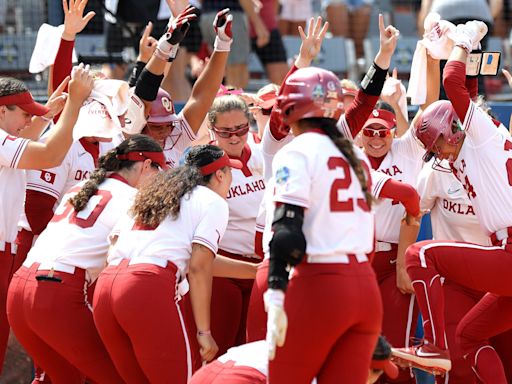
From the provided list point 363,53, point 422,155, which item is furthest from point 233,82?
point 422,155

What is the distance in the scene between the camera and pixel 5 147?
5.44 m

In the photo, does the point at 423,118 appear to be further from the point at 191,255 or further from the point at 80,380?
the point at 80,380

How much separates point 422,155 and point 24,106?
239 centimetres

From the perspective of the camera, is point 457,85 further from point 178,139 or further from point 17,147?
point 17,147

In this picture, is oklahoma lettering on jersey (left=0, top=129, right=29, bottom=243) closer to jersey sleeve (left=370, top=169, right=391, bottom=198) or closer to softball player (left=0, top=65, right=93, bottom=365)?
softball player (left=0, top=65, right=93, bottom=365)

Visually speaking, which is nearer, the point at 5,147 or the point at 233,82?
the point at 5,147

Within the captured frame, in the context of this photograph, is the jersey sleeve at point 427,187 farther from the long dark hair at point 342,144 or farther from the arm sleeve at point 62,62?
the arm sleeve at point 62,62

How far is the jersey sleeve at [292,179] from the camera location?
404 centimetres

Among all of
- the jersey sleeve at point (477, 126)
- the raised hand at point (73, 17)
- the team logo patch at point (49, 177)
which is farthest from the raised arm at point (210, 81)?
the jersey sleeve at point (477, 126)

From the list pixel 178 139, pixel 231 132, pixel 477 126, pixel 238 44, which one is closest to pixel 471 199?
pixel 477 126

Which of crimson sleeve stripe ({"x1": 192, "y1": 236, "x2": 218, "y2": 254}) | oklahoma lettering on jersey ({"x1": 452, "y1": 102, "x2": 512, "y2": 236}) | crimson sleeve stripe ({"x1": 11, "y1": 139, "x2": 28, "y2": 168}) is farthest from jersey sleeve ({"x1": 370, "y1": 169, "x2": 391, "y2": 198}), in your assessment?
crimson sleeve stripe ({"x1": 11, "y1": 139, "x2": 28, "y2": 168})

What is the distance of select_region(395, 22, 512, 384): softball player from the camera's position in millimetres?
5422

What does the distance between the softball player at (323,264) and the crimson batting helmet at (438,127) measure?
1.41 meters

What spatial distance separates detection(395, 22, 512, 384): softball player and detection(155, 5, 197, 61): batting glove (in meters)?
1.60
